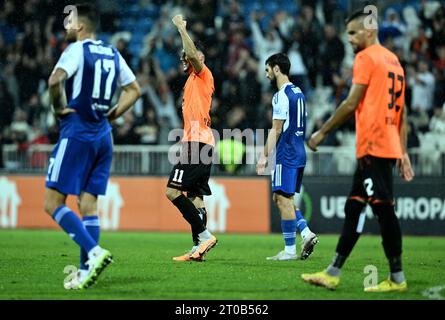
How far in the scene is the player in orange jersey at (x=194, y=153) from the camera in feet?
36.5

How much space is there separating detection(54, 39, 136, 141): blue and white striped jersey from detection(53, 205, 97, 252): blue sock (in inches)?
26.7

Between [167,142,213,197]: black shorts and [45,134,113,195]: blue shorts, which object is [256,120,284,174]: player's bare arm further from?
[45,134,113,195]: blue shorts

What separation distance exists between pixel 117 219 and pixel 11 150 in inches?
120

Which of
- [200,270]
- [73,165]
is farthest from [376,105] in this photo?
[200,270]

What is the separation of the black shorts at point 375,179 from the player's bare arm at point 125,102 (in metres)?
2.17

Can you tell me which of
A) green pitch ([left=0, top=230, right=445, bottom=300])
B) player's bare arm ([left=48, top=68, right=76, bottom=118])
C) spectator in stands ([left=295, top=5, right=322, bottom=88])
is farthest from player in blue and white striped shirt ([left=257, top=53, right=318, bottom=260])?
spectator in stands ([left=295, top=5, right=322, bottom=88])

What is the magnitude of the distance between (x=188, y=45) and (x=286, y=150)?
6.61 feet

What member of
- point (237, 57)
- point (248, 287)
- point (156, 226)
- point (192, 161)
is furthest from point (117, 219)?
point (248, 287)

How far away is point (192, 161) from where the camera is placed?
11188mm

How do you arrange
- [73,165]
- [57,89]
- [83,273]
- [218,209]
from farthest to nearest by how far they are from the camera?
[218,209] → [83,273] → [73,165] → [57,89]

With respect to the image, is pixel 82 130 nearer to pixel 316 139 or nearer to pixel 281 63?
pixel 316 139

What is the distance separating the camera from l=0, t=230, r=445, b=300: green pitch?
25.7ft

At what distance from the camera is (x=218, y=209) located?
1856 cm

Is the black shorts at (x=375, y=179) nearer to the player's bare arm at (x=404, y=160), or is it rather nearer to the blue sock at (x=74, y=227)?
the player's bare arm at (x=404, y=160)
